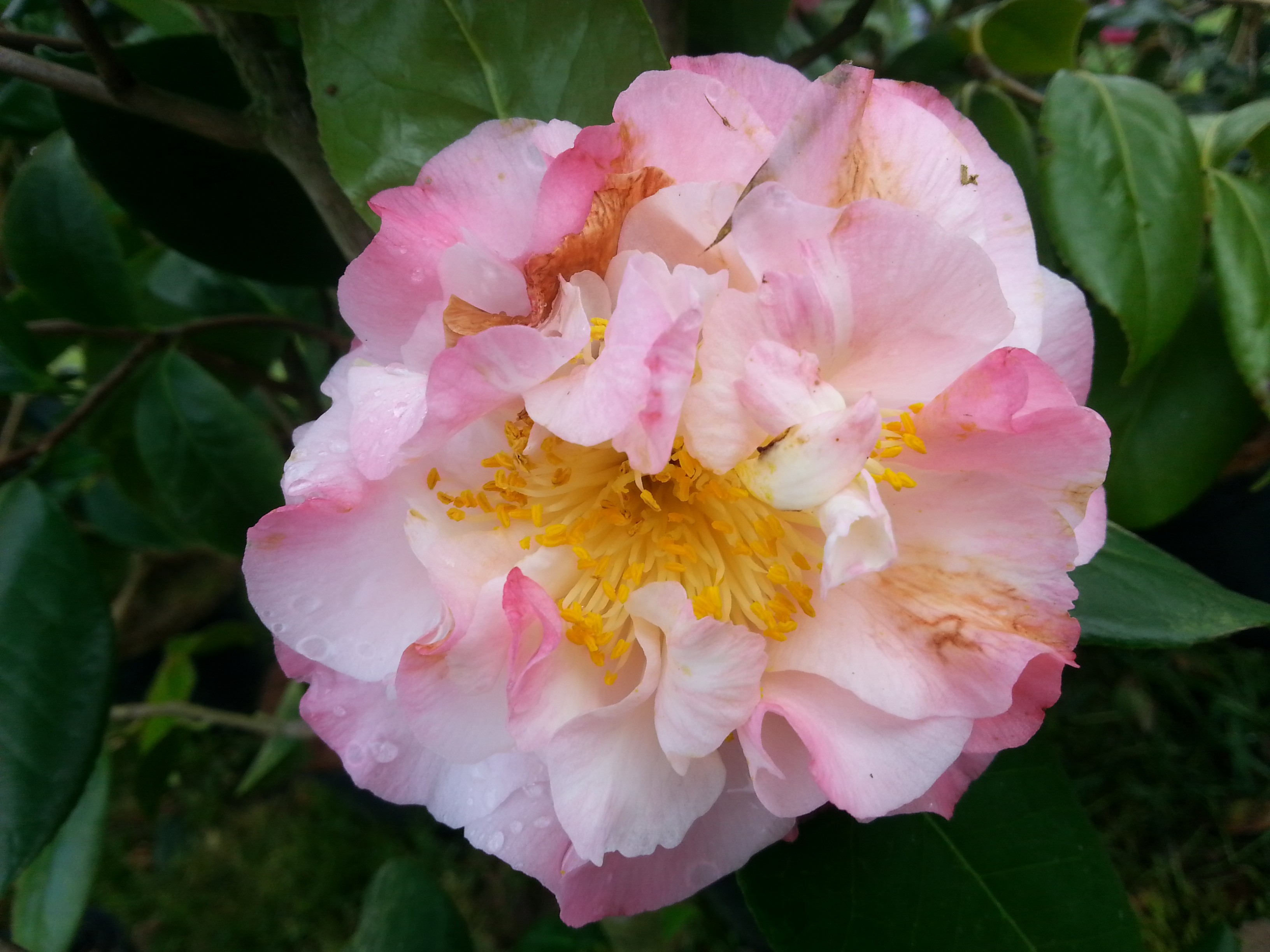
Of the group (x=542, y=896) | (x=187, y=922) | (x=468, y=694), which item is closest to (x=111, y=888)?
(x=187, y=922)

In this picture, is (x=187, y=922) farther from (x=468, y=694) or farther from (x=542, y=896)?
(x=468, y=694)

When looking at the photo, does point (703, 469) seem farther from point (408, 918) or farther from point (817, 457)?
point (408, 918)

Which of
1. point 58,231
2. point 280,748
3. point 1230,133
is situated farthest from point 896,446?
point 280,748

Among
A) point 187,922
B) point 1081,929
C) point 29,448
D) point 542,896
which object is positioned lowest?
point 187,922

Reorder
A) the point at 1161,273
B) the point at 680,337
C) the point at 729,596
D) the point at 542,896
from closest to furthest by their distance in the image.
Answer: the point at 680,337 → the point at 729,596 → the point at 1161,273 → the point at 542,896

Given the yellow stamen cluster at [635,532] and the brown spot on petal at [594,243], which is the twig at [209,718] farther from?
the brown spot on petal at [594,243]
